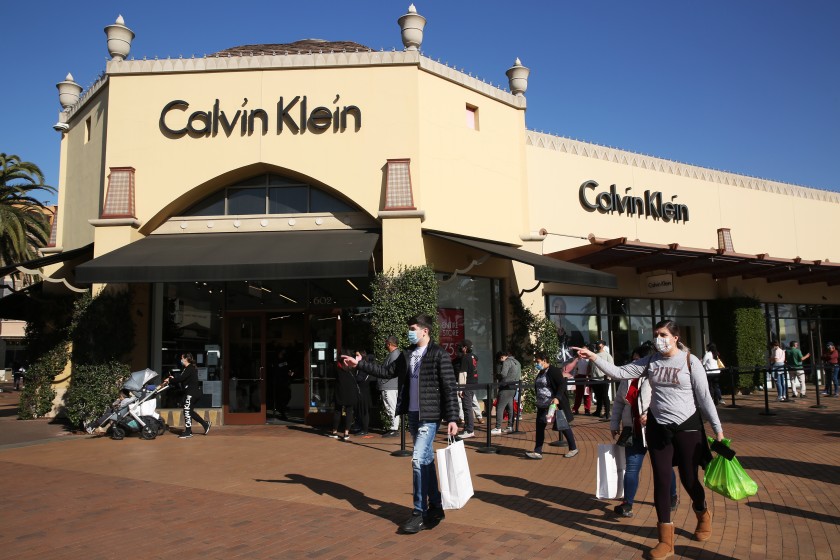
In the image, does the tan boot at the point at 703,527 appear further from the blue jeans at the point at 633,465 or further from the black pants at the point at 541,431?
the black pants at the point at 541,431

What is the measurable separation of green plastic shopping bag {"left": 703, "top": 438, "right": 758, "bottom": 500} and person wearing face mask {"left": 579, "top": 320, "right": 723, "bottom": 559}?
132 mm

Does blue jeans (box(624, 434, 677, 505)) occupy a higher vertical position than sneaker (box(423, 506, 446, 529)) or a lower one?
higher

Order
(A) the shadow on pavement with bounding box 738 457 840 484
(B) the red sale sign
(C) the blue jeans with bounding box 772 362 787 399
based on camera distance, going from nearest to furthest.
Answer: (A) the shadow on pavement with bounding box 738 457 840 484, (B) the red sale sign, (C) the blue jeans with bounding box 772 362 787 399

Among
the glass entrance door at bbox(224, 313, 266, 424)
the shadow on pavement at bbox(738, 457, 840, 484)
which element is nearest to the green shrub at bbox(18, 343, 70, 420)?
the glass entrance door at bbox(224, 313, 266, 424)

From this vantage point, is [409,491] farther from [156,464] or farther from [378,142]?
[378,142]

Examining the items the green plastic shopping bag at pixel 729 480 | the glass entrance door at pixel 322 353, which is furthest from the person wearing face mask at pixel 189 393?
the green plastic shopping bag at pixel 729 480

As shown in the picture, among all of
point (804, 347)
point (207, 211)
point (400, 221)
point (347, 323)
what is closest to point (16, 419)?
point (207, 211)

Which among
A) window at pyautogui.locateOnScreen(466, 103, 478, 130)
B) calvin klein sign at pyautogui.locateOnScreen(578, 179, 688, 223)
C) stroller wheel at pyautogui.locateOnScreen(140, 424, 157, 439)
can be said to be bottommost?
stroller wheel at pyautogui.locateOnScreen(140, 424, 157, 439)

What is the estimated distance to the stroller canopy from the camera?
1237cm

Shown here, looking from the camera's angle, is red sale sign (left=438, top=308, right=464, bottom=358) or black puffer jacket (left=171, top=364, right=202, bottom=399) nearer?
black puffer jacket (left=171, top=364, right=202, bottom=399)

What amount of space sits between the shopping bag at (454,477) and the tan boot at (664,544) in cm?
157

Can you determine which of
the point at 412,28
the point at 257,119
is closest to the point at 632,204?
the point at 412,28

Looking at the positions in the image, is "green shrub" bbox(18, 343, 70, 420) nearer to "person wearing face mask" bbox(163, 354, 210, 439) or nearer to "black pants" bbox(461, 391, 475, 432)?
"person wearing face mask" bbox(163, 354, 210, 439)

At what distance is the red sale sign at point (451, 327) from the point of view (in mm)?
15086
